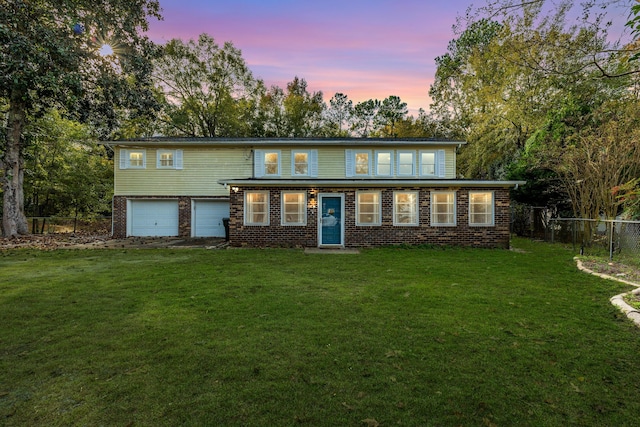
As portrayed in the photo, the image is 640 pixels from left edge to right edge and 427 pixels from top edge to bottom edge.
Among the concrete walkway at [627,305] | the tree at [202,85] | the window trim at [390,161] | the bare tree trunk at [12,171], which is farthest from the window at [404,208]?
the tree at [202,85]

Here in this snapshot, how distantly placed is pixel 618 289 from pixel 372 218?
748cm

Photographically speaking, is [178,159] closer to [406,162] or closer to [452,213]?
[406,162]

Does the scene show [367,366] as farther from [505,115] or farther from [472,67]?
[472,67]

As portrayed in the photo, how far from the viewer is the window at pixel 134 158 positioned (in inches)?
635

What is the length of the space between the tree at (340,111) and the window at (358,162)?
17.3 metres

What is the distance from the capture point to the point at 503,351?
344 cm

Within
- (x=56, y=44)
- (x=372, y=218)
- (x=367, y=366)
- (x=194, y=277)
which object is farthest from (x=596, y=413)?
(x=56, y=44)

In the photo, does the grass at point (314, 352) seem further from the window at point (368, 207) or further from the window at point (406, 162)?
the window at point (406, 162)

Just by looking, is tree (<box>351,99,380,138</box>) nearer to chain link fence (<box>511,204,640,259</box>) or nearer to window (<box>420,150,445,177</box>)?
window (<box>420,150,445,177</box>)

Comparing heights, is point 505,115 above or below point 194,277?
above

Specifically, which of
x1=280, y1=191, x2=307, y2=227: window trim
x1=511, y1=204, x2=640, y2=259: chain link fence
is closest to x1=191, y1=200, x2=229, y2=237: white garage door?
x1=280, y1=191, x2=307, y2=227: window trim

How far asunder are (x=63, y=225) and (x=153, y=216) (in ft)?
24.8

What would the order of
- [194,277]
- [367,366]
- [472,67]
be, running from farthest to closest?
1. [472,67]
2. [194,277]
3. [367,366]

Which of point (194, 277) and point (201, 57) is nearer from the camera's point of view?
point (194, 277)
